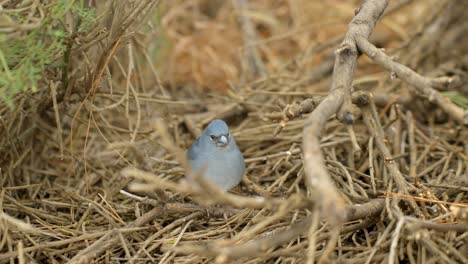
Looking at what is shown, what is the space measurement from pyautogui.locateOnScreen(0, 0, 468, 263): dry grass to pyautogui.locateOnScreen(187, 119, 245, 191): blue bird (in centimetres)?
14

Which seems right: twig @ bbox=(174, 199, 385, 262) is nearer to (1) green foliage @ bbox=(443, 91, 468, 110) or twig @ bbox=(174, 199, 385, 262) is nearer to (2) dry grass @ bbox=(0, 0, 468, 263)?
(2) dry grass @ bbox=(0, 0, 468, 263)

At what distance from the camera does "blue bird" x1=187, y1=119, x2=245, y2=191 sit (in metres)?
3.17

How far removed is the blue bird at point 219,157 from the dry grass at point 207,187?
144mm

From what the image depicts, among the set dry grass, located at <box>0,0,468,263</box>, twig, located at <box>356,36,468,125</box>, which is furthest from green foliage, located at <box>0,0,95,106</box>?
twig, located at <box>356,36,468,125</box>

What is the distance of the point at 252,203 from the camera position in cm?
213

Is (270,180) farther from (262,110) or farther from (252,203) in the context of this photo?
Answer: (252,203)

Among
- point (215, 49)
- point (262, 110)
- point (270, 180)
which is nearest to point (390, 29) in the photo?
point (215, 49)

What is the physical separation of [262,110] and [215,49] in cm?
167

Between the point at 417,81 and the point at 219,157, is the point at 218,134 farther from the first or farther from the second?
the point at 417,81

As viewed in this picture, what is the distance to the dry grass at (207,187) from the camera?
252cm

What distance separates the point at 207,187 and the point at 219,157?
4.03ft

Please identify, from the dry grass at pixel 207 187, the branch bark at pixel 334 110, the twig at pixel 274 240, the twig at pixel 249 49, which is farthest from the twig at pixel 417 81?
the twig at pixel 249 49

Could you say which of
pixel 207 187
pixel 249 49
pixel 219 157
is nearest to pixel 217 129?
pixel 219 157

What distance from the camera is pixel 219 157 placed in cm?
323
